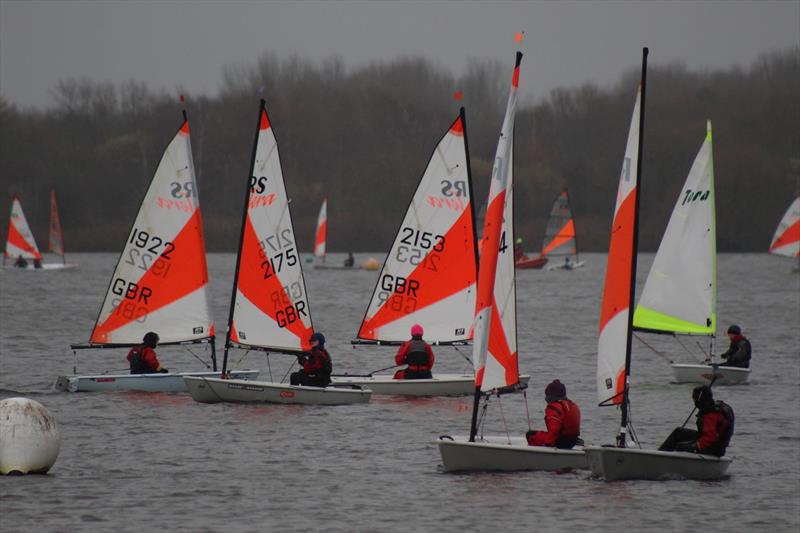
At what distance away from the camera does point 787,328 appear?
44.9m

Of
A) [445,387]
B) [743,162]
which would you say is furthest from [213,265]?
[445,387]

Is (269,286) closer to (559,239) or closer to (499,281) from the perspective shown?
(499,281)

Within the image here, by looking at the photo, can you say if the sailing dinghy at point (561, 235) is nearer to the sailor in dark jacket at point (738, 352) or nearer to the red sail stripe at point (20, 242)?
the red sail stripe at point (20, 242)

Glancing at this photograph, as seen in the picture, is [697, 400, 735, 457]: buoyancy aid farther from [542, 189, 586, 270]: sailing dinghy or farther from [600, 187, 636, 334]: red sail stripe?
[542, 189, 586, 270]: sailing dinghy

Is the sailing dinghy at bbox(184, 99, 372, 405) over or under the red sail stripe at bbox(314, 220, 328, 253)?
under

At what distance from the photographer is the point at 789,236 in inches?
2655

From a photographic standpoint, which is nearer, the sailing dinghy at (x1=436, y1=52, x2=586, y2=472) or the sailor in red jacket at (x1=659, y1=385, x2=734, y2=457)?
the sailor in red jacket at (x1=659, y1=385, x2=734, y2=457)

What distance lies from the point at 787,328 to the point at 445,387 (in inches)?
938

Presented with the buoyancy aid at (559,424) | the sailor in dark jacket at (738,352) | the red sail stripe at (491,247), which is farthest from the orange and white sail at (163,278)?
the sailor in dark jacket at (738,352)

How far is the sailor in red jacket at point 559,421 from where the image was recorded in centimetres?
1664

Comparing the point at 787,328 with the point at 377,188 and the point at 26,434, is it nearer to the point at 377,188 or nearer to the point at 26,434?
the point at 26,434

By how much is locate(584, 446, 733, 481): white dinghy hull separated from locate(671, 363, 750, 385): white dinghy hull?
1059cm

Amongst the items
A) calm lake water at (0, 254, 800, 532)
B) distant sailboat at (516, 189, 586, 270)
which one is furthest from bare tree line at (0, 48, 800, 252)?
calm lake water at (0, 254, 800, 532)

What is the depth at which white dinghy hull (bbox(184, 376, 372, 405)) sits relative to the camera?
73.9 ft
